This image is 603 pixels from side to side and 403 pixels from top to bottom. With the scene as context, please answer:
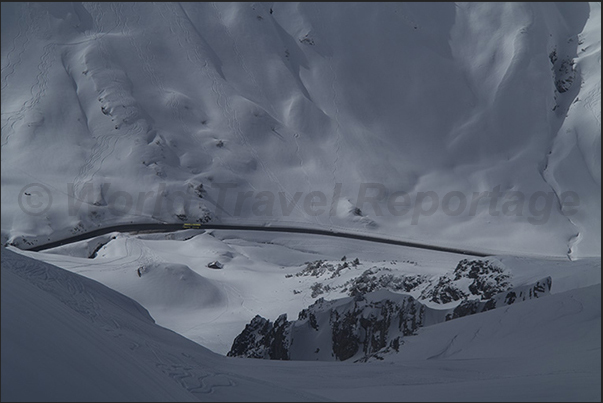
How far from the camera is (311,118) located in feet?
148

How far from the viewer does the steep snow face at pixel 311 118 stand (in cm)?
3634

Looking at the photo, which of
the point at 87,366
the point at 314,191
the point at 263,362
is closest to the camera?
the point at 87,366

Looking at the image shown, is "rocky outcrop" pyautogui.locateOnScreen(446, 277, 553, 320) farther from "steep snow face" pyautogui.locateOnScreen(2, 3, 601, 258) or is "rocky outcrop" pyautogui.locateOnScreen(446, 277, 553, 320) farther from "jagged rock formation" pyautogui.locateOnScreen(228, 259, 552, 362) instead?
"steep snow face" pyautogui.locateOnScreen(2, 3, 601, 258)

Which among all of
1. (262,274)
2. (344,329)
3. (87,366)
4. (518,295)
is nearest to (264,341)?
(344,329)

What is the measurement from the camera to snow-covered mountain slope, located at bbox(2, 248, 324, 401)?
4645mm

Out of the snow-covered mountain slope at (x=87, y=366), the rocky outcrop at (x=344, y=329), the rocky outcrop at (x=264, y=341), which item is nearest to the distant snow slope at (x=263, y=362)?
the snow-covered mountain slope at (x=87, y=366)

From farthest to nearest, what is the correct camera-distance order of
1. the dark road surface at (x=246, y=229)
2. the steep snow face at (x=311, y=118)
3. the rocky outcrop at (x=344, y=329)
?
1. the steep snow face at (x=311, y=118)
2. the dark road surface at (x=246, y=229)
3. the rocky outcrop at (x=344, y=329)

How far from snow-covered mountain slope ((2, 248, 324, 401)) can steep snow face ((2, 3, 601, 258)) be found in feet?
93.6

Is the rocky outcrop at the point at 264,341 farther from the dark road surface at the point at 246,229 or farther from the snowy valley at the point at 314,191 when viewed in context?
the dark road surface at the point at 246,229

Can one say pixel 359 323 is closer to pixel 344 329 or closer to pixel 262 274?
pixel 344 329

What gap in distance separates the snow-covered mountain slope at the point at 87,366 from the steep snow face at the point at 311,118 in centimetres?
2854

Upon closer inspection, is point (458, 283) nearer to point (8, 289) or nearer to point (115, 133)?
point (8, 289)

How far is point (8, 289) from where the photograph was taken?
576 cm

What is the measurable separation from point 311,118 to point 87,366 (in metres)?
41.0
